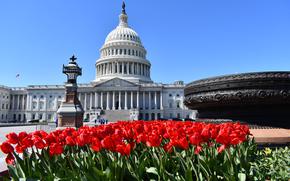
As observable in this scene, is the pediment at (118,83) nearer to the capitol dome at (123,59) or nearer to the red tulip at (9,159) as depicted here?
the capitol dome at (123,59)

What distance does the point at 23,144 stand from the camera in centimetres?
333

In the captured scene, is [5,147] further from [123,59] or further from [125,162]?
[123,59]

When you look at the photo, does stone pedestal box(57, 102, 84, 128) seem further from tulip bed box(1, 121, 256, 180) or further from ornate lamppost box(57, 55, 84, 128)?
tulip bed box(1, 121, 256, 180)

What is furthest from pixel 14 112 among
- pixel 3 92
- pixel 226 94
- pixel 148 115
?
pixel 226 94

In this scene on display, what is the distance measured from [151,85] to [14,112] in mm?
61832

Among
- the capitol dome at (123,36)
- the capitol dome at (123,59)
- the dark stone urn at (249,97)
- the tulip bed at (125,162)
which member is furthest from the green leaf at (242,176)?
the capitol dome at (123,36)

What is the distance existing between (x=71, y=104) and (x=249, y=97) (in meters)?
18.9

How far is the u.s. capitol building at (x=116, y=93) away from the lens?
9481 centimetres

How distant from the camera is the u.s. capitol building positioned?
94.8 m

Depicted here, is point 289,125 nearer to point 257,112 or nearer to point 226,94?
point 257,112

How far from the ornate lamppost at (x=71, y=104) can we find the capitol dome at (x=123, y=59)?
73862 millimetres

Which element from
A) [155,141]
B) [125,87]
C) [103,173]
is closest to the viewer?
[103,173]

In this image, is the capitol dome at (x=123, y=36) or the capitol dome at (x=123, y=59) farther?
the capitol dome at (x=123, y=36)

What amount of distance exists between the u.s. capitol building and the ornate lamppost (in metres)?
65.7
